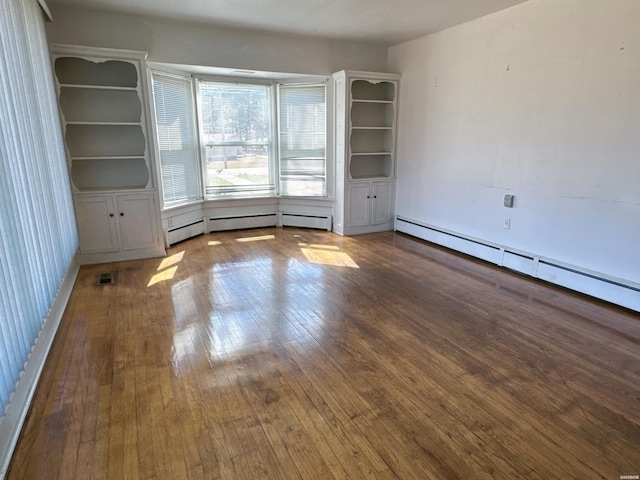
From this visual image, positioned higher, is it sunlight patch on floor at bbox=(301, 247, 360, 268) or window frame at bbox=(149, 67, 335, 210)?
window frame at bbox=(149, 67, 335, 210)

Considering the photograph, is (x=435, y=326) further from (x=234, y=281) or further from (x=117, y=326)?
(x=117, y=326)

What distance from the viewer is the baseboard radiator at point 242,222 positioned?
19.7 feet

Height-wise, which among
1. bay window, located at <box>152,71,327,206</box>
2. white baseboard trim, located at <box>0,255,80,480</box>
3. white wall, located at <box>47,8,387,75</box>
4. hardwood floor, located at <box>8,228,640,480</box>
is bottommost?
hardwood floor, located at <box>8,228,640,480</box>

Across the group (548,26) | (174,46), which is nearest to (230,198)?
(174,46)

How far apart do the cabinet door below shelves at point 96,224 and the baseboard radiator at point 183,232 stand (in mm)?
727

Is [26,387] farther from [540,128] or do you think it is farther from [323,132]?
[323,132]

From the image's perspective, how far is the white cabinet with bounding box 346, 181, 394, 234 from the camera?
231 inches

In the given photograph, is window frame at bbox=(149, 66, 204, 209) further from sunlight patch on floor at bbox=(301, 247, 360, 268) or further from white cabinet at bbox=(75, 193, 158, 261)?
sunlight patch on floor at bbox=(301, 247, 360, 268)

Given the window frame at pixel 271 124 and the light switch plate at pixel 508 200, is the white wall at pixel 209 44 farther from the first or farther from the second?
the light switch plate at pixel 508 200

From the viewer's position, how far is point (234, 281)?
3998 millimetres

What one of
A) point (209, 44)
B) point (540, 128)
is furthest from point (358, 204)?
point (209, 44)

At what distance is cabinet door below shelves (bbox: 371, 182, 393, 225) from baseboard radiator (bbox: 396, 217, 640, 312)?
2.51ft

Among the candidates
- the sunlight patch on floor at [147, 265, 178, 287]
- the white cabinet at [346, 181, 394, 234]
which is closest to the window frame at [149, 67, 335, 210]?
the white cabinet at [346, 181, 394, 234]

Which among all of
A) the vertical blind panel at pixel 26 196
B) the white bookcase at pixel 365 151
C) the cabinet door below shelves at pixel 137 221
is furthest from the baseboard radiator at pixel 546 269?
the vertical blind panel at pixel 26 196
